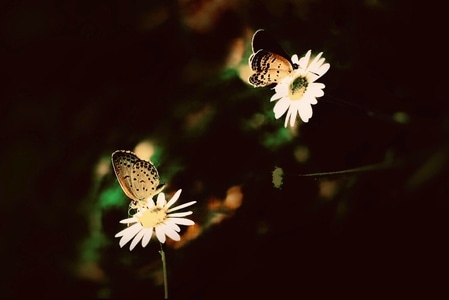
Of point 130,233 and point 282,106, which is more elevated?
point 282,106

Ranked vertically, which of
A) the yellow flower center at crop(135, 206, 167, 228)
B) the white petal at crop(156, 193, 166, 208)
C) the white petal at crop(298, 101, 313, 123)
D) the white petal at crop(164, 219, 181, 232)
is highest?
the white petal at crop(298, 101, 313, 123)

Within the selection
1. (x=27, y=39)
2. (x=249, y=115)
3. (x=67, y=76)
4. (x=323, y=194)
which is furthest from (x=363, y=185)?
(x=27, y=39)

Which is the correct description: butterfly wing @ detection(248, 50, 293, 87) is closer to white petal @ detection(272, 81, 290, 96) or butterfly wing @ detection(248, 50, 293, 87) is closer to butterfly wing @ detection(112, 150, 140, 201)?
white petal @ detection(272, 81, 290, 96)

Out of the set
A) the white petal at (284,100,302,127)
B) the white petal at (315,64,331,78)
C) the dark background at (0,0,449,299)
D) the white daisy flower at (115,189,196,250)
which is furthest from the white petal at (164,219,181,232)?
the white petal at (315,64,331,78)

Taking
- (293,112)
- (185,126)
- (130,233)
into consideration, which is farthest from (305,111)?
(130,233)

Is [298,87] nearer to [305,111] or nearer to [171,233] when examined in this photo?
[305,111]

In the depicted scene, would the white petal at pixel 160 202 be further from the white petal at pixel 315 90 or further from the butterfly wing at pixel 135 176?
the white petal at pixel 315 90
